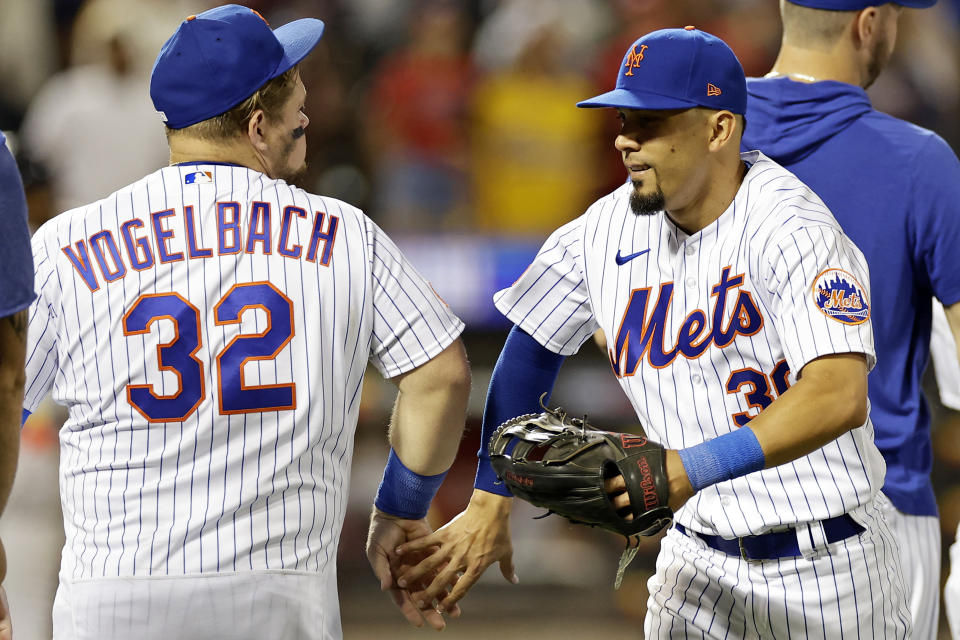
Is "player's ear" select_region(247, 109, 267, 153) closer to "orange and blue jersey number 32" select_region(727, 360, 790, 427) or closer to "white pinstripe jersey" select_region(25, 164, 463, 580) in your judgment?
"white pinstripe jersey" select_region(25, 164, 463, 580)

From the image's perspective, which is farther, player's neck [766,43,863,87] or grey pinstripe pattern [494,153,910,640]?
player's neck [766,43,863,87]

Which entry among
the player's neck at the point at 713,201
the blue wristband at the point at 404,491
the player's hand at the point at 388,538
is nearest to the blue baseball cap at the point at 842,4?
the player's neck at the point at 713,201

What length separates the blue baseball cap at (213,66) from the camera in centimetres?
236

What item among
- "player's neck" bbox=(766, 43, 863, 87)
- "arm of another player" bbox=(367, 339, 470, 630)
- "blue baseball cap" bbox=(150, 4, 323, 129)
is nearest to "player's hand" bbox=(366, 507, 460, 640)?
"arm of another player" bbox=(367, 339, 470, 630)

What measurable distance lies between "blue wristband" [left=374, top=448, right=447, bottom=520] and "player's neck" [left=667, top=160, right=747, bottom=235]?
2.45 ft

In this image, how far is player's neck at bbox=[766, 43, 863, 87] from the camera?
3.04m

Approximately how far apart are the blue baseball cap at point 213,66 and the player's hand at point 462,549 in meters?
1.04

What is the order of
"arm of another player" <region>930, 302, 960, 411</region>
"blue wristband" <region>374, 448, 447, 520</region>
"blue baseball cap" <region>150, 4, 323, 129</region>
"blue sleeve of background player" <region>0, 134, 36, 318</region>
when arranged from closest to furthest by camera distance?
"blue sleeve of background player" <region>0, 134, 36, 318</region>, "blue baseball cap" <region>150, 4, 323, 129</region>, "blue wristband" <region>374, 448, 447, 520</region>, "arm of another player" <region>930, 302, 960, 411</region>

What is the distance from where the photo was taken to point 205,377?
2197 mm

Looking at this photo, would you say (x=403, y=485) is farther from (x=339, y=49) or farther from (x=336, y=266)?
(x=339, y=49)

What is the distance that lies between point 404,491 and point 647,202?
2.68ft

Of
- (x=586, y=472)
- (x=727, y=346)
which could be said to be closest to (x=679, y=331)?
(x=727, y=346)

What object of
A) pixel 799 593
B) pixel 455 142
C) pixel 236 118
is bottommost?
pixel 455 142

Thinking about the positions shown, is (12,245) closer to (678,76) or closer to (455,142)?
(678,76)
